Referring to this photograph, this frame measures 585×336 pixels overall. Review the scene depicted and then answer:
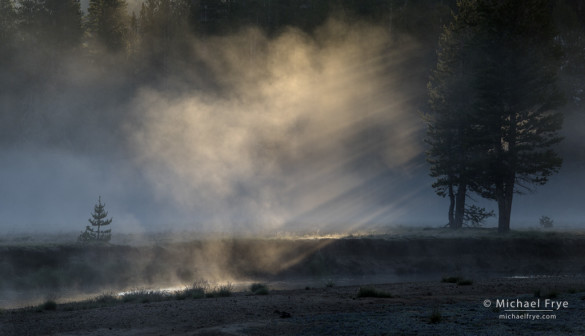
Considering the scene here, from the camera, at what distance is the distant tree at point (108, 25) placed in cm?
7362

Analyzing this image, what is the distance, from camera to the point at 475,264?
31.6 meters

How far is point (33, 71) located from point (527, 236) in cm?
5896

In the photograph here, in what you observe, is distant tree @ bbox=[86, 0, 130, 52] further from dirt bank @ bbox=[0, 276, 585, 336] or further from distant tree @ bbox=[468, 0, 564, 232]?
dirt bank @ bbox=[0, 276, 585, 336]

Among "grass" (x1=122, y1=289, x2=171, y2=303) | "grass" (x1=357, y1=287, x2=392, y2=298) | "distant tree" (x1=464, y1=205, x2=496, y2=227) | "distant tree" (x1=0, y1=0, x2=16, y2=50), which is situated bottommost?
"grass" (x1=122, y1=289, x2=171, y2=303)

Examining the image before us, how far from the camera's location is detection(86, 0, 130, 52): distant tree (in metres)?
73.6

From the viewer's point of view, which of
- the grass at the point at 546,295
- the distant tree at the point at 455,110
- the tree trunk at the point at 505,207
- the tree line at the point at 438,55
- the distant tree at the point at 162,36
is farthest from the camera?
the distant tree at the point at 162,36

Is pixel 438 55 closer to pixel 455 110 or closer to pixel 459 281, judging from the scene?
pixel 455 110

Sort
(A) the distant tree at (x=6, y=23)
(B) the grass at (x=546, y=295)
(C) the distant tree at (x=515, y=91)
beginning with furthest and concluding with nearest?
1. (A) the distant tree at (x=6, y=23)
2. (C) the distant tree at (x=515, y=91)
3. (B) the grass at (x=546, y=295)

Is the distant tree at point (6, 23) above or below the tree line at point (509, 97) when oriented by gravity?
above

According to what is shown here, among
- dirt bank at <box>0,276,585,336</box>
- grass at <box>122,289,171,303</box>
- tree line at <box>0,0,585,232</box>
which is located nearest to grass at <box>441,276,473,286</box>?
dirt bank at <box>0,276,585,336</box>

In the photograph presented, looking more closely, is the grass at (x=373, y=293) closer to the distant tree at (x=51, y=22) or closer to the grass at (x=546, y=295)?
the grass at (x=546, y=295)

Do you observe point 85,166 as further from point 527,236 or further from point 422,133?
point 527,236

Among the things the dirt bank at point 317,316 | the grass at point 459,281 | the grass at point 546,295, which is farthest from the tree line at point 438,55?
the grass at point 546,295

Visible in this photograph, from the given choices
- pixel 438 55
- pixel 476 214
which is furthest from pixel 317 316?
pixel 438 55
